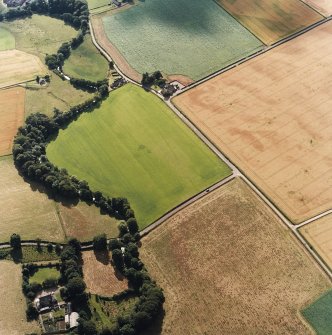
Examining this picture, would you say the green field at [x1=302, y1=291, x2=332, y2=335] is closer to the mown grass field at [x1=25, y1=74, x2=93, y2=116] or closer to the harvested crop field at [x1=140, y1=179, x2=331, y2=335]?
the harvested crop field at [x1=140, y1=179, x2=331, y2=335]

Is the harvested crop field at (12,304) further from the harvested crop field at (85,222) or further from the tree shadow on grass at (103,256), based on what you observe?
the tree shadow on grass at (103,256)

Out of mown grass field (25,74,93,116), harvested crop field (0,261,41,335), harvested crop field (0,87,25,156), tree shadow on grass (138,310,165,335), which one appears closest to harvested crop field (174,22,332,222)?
mown grass field (25,74,93,116)

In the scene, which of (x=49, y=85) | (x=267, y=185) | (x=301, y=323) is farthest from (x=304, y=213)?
(x=49, y=85)

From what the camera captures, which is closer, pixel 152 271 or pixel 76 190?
pixel 152 271

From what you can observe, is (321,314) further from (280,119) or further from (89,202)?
(280,119)

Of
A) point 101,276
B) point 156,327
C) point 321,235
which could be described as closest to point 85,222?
point 101,276

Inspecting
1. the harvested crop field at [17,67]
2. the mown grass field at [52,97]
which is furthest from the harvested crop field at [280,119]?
the harvested crop field at [17,67]

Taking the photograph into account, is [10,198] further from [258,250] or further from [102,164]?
[258,250]
